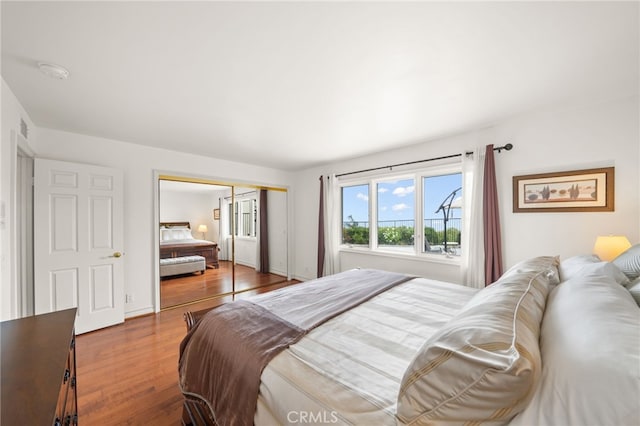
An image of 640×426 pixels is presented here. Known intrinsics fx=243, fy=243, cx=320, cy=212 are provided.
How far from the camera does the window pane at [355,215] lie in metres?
4.39

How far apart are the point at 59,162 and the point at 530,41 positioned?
14.7ft

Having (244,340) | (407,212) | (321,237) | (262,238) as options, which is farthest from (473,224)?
(262,238)

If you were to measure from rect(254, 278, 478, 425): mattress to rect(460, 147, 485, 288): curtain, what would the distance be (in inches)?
61.7

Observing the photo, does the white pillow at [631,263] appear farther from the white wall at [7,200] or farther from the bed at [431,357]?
the white wall at [7,200]

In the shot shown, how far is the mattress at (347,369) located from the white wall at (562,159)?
1785 millimetres

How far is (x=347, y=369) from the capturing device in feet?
3.51

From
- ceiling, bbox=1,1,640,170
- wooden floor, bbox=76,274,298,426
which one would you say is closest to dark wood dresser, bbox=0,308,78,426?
wooden floor, bbox=76,274,298,426

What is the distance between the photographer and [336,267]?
4.57m

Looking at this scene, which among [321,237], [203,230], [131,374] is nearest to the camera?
[131,374]

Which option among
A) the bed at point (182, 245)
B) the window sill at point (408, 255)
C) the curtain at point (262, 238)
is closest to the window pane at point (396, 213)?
the window sill at point (408, 255)

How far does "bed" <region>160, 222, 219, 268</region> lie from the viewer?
4492 mm

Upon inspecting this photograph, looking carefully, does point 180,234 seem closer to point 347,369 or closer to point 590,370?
point 347,369

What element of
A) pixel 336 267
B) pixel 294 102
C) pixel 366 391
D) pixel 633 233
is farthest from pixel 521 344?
pixel 336 267

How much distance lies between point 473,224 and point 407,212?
1.01 metres
